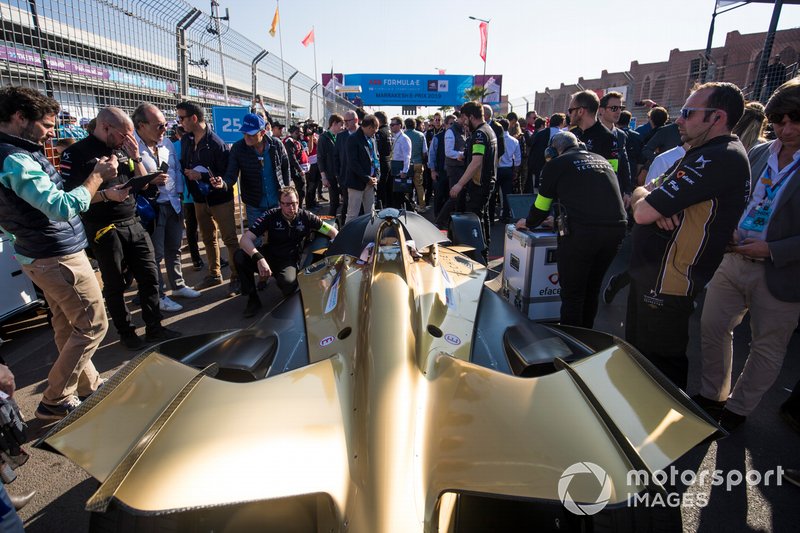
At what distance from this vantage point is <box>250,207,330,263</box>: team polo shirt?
4.41 metres

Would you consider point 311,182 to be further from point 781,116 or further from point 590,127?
point 781,116

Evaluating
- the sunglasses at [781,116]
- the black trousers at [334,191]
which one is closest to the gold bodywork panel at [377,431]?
the sunglasses at [781,116]

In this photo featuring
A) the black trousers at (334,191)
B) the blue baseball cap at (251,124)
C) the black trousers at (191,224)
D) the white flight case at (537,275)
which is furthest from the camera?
the black trousers at (334,191)

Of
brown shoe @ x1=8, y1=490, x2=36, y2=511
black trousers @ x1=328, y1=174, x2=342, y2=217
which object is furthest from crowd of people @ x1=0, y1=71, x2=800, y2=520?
black trousers @ x1=328, y1=174, x2=342, y2=217

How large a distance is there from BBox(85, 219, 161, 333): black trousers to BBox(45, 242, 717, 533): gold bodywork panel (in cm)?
193

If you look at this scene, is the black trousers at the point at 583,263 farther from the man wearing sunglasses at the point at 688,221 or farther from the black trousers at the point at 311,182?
the black trousers at the point at 311,182

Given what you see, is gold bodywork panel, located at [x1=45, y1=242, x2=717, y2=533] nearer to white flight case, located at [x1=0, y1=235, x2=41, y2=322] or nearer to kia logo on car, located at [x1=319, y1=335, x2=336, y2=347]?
kia logo on car, located at [x1=319, y1=335, x2=336, y2=347]

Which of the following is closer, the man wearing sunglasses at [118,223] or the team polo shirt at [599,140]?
the man wearing sunglasses at [118,223]

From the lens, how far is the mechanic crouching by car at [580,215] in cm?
299

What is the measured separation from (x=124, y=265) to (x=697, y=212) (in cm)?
398

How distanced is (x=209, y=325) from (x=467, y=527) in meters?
3.37

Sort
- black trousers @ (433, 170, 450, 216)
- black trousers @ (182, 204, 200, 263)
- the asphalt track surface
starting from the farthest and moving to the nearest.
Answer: black trousers @ (433, 170, 450, 216), black trousers @ (182, 204, 200, 263), the asphalt track surface

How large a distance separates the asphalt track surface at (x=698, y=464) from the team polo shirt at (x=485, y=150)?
2294mm

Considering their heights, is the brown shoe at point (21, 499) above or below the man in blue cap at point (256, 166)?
below
